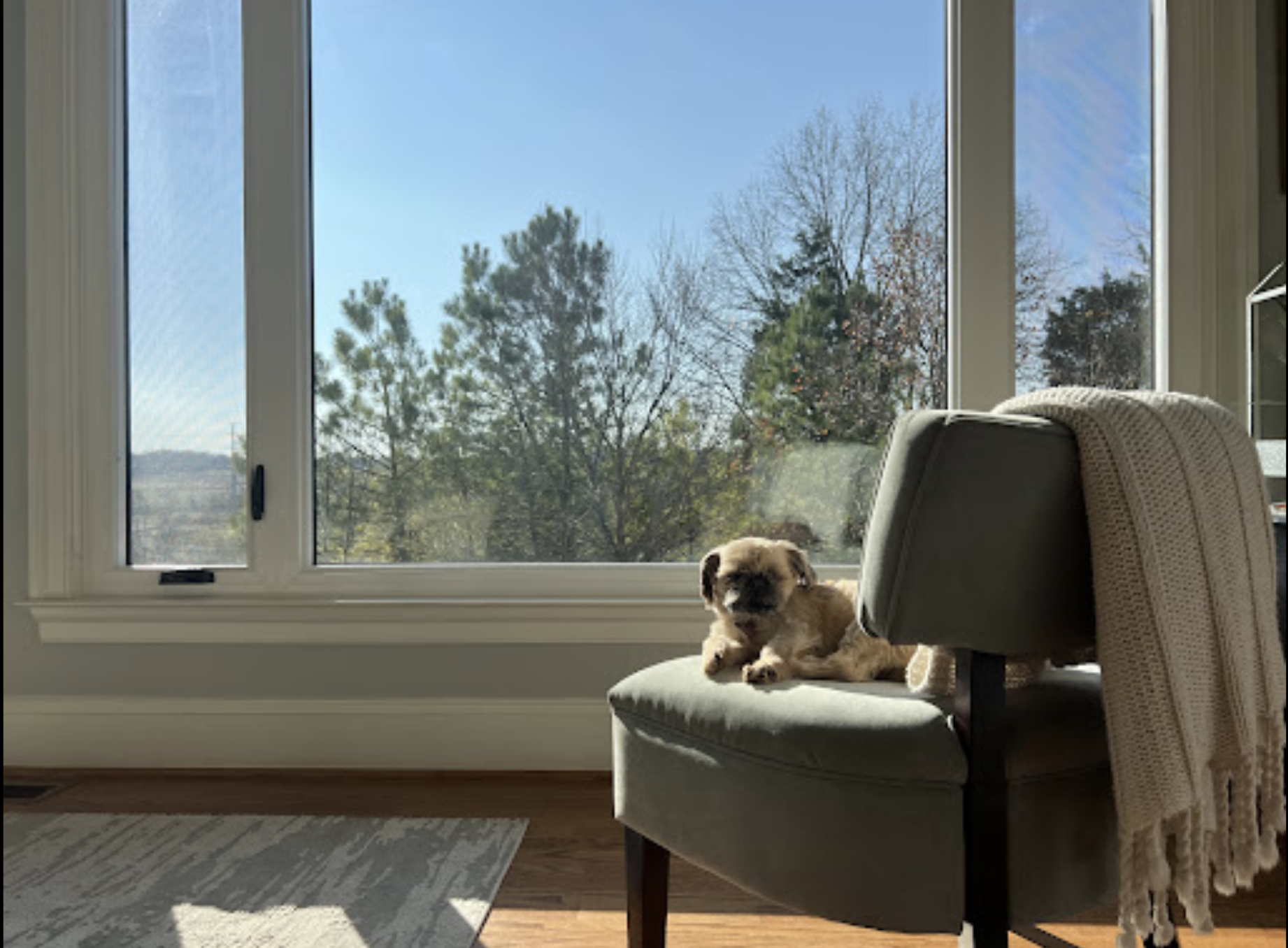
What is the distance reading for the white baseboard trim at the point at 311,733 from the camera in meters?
2.62

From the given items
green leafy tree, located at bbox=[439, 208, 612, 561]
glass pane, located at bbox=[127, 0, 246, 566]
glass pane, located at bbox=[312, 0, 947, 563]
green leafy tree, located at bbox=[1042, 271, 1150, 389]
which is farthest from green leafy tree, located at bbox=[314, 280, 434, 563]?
green leafy tree, located at bbox=[1042, 271, 1150, 389]

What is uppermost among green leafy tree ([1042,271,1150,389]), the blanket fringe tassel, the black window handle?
green leafy tree ([1042,271,1150,389])

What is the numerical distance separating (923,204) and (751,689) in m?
1.78

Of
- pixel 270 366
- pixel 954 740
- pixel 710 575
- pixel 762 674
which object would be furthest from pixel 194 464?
pixel 954 740

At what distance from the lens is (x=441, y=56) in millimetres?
2707

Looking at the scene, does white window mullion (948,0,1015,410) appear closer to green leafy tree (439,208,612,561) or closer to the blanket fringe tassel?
green leafy tree (439,208,612,561)

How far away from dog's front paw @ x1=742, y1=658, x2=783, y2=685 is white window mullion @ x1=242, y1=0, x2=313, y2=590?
68.4 inches

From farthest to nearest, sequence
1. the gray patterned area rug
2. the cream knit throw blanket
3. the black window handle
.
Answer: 1. the black window handle
2. the gray patterned area rug
3. the cream knit throw blanket

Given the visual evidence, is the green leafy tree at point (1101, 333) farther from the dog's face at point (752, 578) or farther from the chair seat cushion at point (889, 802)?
the chair seat cushion at point (889, 802)

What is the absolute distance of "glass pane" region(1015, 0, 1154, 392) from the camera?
259cm

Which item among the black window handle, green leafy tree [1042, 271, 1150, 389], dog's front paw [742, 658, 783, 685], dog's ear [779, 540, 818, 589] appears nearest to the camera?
dog's front paw [742, 658, 783, 685]

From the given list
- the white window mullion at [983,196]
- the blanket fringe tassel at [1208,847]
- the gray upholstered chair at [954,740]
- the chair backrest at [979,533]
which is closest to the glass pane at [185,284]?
the white window mullion at [983,196]

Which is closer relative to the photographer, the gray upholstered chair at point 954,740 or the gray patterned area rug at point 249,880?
the gray upholstered chair at point 954,740

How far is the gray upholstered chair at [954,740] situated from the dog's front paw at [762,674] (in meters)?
0.08
